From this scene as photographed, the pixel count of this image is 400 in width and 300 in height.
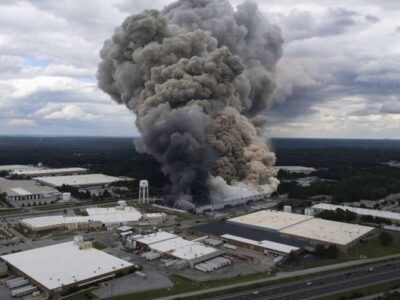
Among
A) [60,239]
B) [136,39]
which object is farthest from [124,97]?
[60,239]

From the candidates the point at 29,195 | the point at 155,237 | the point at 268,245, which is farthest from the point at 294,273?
the point at 29,195

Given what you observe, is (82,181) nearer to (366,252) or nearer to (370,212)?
(370,212)

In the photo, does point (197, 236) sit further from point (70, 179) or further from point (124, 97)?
point (70, 179)

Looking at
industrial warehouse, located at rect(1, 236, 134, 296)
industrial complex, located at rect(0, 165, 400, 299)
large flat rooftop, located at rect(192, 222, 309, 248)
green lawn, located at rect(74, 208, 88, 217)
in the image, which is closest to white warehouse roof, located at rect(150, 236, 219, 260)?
industrial complex, located at rect(0, 165, 400, 299)

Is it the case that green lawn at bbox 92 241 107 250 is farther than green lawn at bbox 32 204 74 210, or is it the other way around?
green lawn at bbox 32 204 74 210

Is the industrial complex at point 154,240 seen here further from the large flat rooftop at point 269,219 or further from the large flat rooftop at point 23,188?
the large flat rooftop at point 23,188

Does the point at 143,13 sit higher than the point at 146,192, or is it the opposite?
the point at 143,13

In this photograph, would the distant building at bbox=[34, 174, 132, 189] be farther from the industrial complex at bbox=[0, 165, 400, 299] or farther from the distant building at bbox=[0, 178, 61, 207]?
the industrial complex at bbox=[0, 165, 400, 299]
